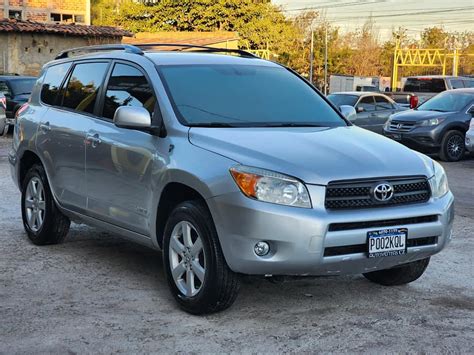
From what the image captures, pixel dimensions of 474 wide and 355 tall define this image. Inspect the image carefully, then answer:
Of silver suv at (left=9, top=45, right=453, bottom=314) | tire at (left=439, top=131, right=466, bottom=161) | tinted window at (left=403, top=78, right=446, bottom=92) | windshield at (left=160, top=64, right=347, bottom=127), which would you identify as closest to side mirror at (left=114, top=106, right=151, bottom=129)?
silver suv at (left=9, top=45, right=453, bottom=314)

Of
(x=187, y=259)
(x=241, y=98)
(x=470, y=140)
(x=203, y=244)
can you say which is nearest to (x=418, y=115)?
(x=470, y=140)

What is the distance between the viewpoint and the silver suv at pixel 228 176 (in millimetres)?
4535

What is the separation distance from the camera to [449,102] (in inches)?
683

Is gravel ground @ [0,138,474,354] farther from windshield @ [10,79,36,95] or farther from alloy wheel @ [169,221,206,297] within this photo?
windshield @ [10,79,36,95]

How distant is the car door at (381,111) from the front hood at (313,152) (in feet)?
48.3

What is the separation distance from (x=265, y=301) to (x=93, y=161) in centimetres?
189

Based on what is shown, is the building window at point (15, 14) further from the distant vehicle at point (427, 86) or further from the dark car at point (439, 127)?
the dark car at point (439, 127)

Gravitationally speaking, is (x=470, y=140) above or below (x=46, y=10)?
below

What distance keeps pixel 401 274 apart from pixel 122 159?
238 centimetres

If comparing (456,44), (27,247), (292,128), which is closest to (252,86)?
(292,128)

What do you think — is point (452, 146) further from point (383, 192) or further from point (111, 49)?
point (383, 192)

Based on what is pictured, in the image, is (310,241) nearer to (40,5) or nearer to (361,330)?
(361,330)

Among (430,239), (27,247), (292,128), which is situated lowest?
(27,247)

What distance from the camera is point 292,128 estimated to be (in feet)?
18.0
